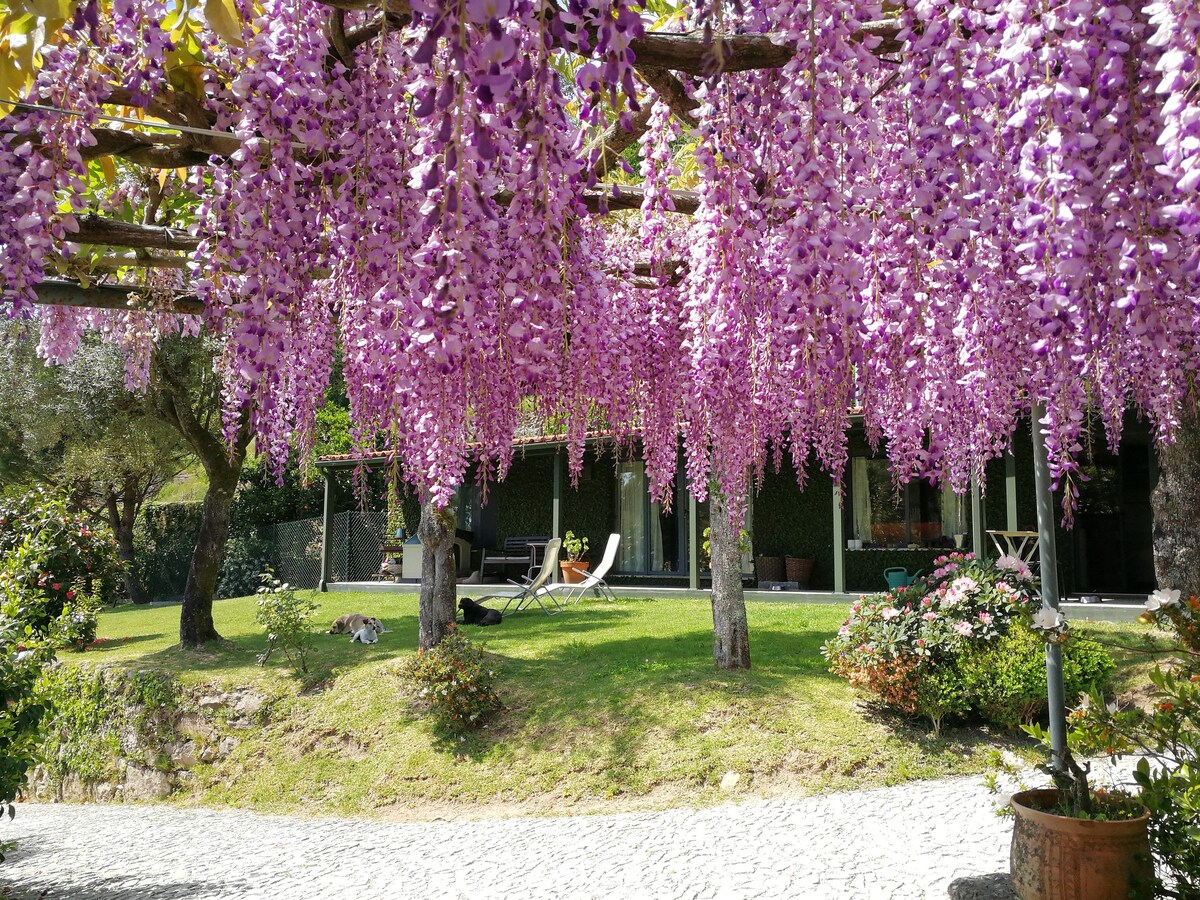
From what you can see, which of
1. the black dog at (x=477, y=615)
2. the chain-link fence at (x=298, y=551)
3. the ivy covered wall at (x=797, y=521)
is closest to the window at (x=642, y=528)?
the ivy covered wall at (x=797, y=521)

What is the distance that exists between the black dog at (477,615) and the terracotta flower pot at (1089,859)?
7615 mm

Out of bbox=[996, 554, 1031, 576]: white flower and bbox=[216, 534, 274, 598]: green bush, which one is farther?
bbox=[216, 534, 274, 598]: green bush

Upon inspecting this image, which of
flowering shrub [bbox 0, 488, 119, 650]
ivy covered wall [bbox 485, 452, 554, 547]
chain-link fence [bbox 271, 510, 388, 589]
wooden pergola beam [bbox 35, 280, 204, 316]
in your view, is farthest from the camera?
chain-link fence [bbox 271, 510, 388, 589]

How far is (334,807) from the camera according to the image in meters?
6.67

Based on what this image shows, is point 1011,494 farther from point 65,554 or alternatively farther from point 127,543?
point 127,543

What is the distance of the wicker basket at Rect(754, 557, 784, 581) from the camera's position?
13.7 meters

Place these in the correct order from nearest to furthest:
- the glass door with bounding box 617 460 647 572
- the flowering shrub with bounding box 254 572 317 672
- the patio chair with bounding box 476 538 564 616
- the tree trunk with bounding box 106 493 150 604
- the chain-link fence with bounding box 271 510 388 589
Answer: the flowering shrub with bounding box 254 572 317 672 → the patio chair with bounding box 476 538 564 616 → the glass door with bounding box 617 460 647 572 → the chain-link fence with bounding box 271 510 388 589 → the tree trunk with bounding box 106 493 150 604

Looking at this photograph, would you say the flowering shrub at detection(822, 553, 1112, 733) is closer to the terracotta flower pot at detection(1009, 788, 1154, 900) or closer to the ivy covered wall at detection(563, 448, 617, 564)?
the terracotta flower pot at detection(1009, 788, 1154, 900)

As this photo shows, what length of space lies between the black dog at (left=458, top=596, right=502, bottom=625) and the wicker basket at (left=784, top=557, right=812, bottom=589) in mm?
4820

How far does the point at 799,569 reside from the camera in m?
13.4

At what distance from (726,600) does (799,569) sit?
6.31 meters

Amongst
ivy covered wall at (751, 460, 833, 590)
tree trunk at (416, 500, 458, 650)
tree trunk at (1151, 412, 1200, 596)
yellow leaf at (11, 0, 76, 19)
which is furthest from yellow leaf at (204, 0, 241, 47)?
ivy covered wall at (751, 460, 833, 590)

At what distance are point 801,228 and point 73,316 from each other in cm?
511

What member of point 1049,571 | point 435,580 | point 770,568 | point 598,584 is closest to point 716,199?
point 1049,571
